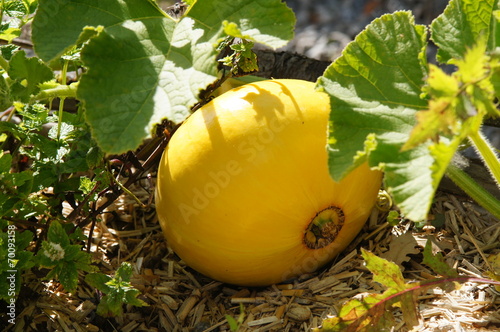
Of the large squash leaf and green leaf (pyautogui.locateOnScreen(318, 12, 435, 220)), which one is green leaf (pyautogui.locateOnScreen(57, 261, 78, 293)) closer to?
the large squash leaf

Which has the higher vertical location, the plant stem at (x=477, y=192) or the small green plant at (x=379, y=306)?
the plant stem at (x=477, y=192)

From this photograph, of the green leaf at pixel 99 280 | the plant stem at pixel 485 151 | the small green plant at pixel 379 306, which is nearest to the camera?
the plant stem at pixel 485 151

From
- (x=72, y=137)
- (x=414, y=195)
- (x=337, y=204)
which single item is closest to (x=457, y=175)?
(x=337, y=204)

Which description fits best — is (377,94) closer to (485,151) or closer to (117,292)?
(485,151)

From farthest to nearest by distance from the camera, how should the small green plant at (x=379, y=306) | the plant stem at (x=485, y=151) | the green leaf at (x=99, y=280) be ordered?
the green leaf at (x=99, y=280)
the small green plant at (x=379, y=306)
the plant stem at (x=485, y=151)

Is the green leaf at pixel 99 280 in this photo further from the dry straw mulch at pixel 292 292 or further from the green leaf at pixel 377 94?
the green leaf at pixel 377 94

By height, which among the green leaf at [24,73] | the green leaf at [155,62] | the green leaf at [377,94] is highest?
the green leaf at [377,94]

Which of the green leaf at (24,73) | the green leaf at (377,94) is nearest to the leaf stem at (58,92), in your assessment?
the green leaf at (24,73)
